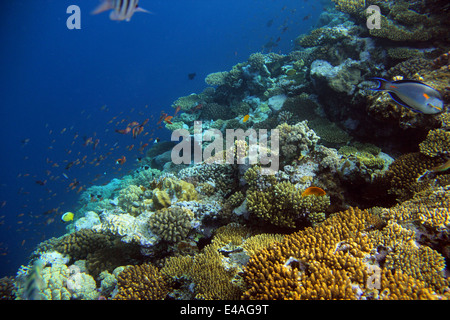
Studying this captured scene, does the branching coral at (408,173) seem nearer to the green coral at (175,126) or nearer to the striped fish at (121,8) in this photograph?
the striped fish at (121,8)

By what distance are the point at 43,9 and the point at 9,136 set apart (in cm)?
7986

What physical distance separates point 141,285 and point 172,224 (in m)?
1.07

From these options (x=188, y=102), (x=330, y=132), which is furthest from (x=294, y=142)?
(x=188, y=102)

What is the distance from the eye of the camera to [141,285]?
3375 millimetres

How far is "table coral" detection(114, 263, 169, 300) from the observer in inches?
130

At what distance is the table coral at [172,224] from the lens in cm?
405

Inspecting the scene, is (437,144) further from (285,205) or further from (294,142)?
(285,205)

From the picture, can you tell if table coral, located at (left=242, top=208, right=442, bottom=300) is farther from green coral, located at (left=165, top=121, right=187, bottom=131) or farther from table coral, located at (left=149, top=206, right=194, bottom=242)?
green coral, located at (left=165, top=121, right=187, bottom=131)

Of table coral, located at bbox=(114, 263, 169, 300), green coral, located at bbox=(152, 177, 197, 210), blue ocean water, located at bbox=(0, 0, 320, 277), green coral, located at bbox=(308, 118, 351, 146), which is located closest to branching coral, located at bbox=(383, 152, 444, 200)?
green coral, located at bbox=(308, 118, 351, 146)

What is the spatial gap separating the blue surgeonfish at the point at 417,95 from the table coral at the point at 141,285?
4421mm

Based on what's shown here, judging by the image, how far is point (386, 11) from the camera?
8.34 metres

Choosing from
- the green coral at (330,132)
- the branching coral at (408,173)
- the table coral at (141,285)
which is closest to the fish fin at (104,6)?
the table coral at (141,285)

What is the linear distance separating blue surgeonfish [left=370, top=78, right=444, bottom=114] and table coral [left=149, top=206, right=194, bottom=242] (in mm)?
3874
